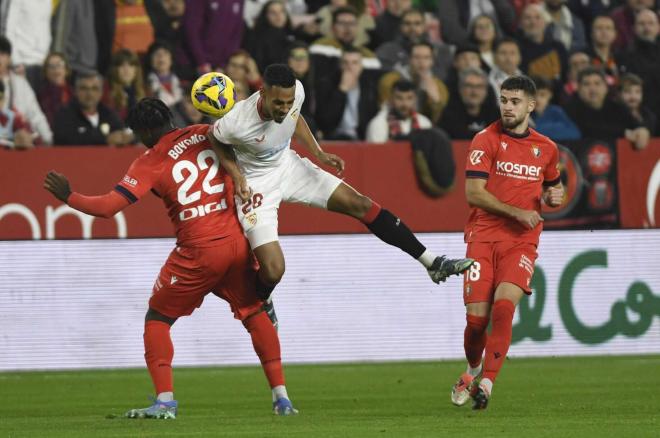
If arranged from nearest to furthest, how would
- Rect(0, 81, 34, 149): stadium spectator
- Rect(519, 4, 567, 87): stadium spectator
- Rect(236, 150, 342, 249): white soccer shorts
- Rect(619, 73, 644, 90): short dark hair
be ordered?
Rect(236, 150, 342, 249): white soccer shorts < Rect(0, 81, 34, 149): stadium spectator < Rect(619, 73, 644, 90): short dark hair < Rect(519, 4, 567, 87): stadium spectator

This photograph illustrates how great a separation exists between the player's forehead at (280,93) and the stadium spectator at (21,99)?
284 inches

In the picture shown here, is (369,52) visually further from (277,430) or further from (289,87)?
(277,430)

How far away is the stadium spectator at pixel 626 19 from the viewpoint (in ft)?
66.8

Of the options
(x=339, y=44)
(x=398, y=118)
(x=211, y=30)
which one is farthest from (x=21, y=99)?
(x=398, y=118)

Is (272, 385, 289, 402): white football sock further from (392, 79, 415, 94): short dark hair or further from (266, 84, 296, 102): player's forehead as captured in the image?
(392, 79, 415, 94): short dark hair

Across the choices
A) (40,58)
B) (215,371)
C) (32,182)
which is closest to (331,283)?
(215,371)

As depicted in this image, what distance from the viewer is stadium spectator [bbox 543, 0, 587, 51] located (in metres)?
20.2

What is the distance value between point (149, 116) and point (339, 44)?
8306 mm

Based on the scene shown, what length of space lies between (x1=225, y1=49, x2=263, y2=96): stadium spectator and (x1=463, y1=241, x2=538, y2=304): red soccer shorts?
22.3ft

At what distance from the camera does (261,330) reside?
10.5m

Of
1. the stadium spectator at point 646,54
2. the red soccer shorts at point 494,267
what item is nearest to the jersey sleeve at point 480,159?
the red soccer shorts at point 494,267

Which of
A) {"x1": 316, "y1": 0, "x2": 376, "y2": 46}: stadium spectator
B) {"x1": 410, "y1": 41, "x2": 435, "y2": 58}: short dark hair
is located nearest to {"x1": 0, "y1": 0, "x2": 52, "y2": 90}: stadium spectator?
{"x1": 316, "y1": 0, "x2": 376, "y2": 46}: stadium spectator

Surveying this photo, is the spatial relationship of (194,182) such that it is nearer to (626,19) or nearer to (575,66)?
(575,66)

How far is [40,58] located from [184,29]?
74.0 inches
